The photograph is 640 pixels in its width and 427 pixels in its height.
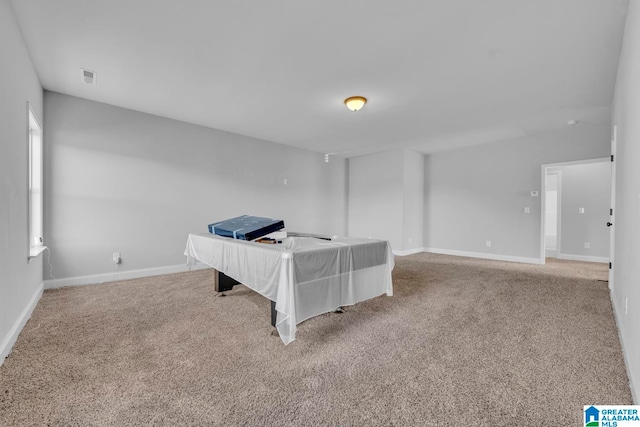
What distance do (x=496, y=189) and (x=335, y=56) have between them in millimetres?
4696

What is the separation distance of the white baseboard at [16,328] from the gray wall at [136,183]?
874mm

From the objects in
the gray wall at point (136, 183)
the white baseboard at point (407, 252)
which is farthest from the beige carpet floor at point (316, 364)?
the white baseboard at point (407, 252)

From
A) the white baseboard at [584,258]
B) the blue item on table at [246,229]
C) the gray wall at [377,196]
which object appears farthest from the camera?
the gray wall at [377,196]

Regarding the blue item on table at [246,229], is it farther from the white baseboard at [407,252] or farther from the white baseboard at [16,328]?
the white baseboard at [407,252]

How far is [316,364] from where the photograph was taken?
1.78 metres

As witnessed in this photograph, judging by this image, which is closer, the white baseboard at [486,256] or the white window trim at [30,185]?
the white window trim at [30,185]

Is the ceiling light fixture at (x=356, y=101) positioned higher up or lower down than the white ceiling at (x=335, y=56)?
lower down

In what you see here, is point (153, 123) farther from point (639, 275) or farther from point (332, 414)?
point (639, 275)

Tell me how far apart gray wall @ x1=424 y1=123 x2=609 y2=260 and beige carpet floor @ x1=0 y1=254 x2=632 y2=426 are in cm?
259

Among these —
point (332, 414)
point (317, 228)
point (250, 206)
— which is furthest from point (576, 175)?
point (332, 414)

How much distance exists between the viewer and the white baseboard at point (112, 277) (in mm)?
3475

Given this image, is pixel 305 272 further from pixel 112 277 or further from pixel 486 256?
pixel 486 256

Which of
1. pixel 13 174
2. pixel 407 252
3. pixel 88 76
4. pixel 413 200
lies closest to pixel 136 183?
pixel 88 76
